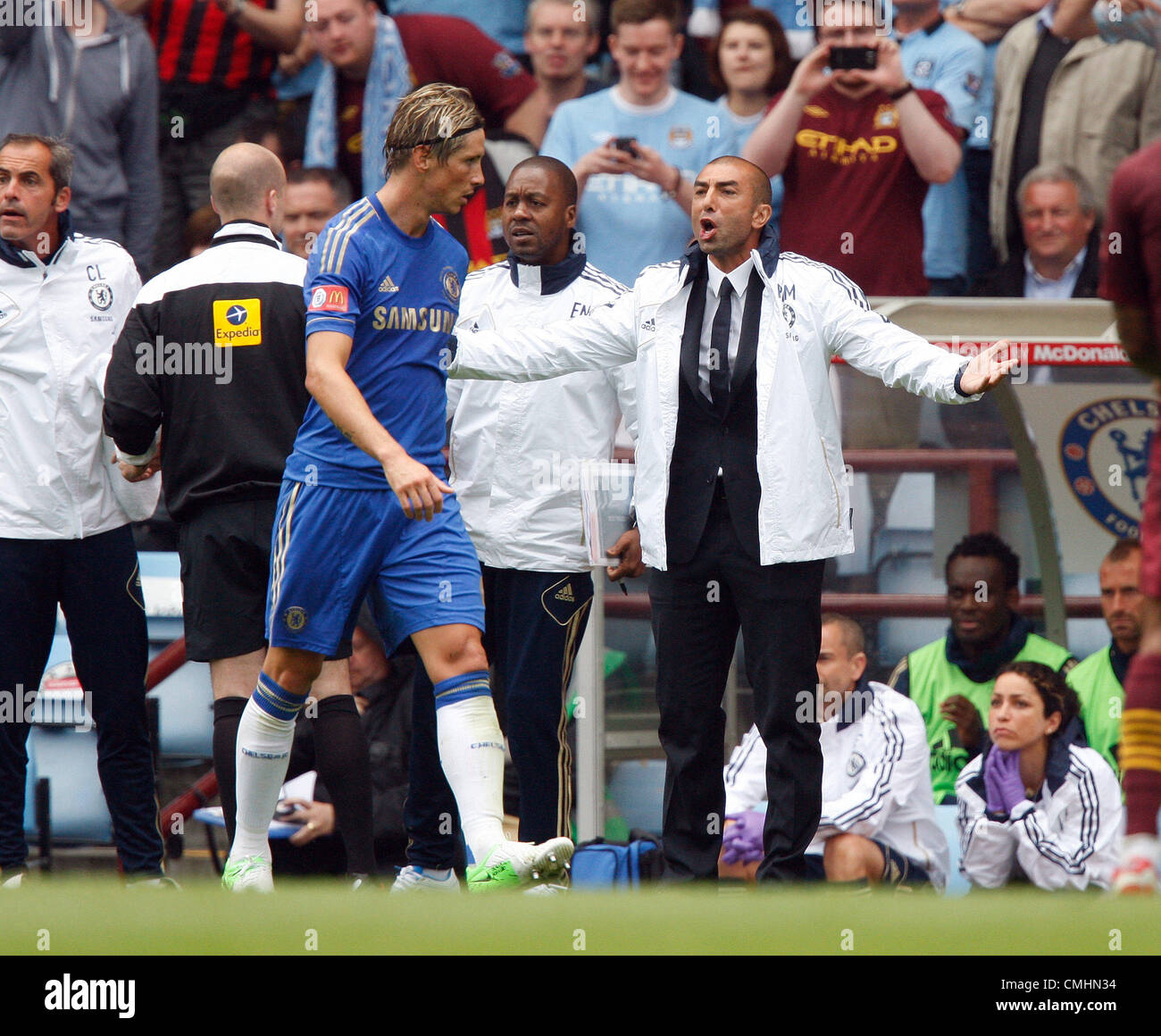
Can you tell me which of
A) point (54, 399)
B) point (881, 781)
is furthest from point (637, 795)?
point (54, 399)

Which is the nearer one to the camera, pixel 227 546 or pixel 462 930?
pixel 462 930

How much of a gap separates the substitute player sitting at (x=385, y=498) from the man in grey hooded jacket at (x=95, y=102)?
361 cm

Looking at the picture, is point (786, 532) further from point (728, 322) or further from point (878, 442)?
point (878, 442)

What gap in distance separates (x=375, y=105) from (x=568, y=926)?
5.37 m

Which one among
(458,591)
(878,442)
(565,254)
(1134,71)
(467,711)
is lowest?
(467,711)

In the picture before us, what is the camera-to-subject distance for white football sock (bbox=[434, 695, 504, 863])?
442 cm

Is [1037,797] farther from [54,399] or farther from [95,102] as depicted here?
[95,102]

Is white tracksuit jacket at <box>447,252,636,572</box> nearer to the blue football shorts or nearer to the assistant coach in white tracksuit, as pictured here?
the assistant coach in white tracksuit

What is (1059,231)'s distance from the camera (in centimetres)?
761

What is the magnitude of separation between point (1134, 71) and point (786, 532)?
3.77 metres

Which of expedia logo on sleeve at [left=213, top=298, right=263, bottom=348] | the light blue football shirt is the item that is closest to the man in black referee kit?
expedia logo on sleeve at [left=213, top=298, right=263, bottom=348]

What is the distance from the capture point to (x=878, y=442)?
7.22m

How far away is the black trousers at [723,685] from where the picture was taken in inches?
199
